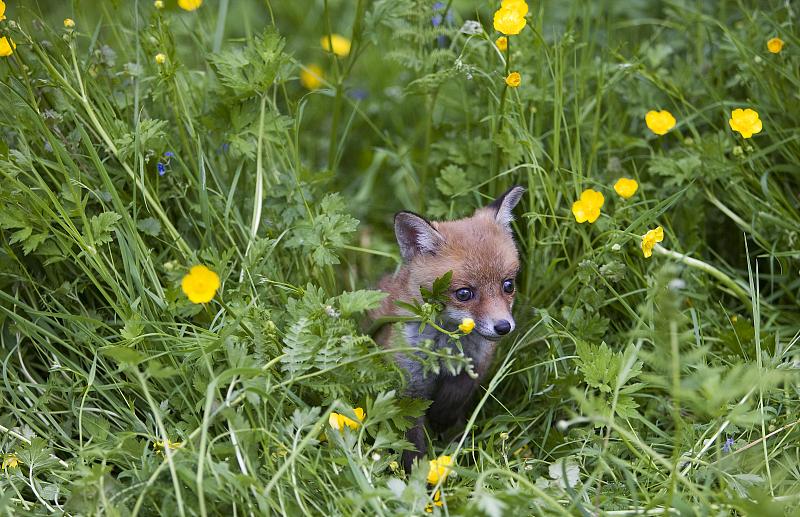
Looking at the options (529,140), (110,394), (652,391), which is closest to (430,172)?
(529,140)

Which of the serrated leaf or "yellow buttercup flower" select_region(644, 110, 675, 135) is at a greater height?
"yellow buttercup flower" select_region(644, 110, 675, 135)

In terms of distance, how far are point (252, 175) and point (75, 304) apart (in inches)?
38.0

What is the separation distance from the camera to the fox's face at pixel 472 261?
10.6ft

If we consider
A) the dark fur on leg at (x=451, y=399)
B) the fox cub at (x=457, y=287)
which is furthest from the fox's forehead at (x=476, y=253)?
the dark fur on leg at (x=451, y=399)

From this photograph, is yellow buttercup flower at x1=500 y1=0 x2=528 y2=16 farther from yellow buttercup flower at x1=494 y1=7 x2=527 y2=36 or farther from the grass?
the grass

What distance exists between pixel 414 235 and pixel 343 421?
911mm

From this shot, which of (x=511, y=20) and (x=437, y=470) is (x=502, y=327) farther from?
(x=511, y=20)

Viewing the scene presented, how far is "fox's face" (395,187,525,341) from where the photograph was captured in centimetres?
324

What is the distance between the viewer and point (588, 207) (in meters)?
3.34

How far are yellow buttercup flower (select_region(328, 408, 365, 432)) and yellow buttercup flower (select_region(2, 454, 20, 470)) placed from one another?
3.76ft

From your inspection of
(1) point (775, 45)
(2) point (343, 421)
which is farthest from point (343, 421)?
(1) point (775, 45)

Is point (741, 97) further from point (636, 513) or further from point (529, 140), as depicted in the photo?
point (636, 513)

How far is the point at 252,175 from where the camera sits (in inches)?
151

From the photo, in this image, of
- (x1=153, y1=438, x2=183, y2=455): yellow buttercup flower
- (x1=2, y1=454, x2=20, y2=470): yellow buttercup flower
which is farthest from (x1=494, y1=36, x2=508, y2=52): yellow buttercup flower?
(x1=2, y1=454, x2=20, y2=470): yellow buttercup flower
